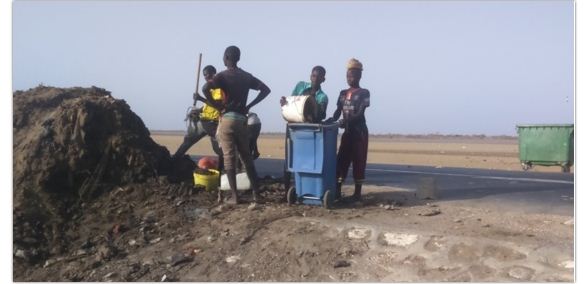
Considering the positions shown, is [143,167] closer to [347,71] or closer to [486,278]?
[347,71]

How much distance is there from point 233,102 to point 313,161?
131 cm

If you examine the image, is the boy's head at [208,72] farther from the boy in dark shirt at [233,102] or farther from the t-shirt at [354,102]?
the t-shirt at [354,102]

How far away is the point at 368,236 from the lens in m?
6.92

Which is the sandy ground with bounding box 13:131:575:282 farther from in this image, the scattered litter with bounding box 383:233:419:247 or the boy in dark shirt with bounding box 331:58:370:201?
the boy in dark shirt with bounding box 331:58:370:201

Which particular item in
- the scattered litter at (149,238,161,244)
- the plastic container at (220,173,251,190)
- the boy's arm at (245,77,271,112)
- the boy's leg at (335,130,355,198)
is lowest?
the scattered litter at (149,238,161,244)

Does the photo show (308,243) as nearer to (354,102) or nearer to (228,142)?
(228,142)

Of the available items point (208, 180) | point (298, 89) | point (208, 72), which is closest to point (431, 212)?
point (298, 89)

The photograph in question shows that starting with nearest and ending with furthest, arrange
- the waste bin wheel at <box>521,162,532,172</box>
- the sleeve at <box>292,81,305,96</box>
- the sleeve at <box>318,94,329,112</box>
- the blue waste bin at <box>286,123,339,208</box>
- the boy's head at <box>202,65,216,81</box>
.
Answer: the blue waste bin at <box>286,123,339,208</box> → the sleeve at <box>318,94,329,112</box> → the sleeve at <box>292,81,305,96</box> → the boy's head at <box>202,65,216,81</box> → the waste bin wheel at <box>521,162,532,172</box>

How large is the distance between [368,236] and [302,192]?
1.59 meters

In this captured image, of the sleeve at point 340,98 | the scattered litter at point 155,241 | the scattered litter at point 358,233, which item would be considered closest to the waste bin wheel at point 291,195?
the sleeve at point 340,98

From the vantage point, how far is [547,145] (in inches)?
703

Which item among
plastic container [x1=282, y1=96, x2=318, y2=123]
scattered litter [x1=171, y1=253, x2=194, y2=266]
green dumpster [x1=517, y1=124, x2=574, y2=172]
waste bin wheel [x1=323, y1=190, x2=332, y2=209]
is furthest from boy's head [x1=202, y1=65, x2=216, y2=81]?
green dumpster [x1=517, y1=124, x2=574, y2=172]

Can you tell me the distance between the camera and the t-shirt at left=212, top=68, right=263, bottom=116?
323 inches

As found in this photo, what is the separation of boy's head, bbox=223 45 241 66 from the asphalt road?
3187 millimetres
